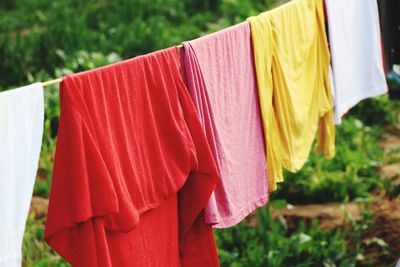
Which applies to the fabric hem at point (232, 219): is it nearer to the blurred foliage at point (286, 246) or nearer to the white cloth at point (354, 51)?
the white cloth at point (354, 51)

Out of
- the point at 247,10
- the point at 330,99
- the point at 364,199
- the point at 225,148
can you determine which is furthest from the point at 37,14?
the point at 225,148

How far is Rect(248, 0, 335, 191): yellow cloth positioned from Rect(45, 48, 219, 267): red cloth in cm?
52

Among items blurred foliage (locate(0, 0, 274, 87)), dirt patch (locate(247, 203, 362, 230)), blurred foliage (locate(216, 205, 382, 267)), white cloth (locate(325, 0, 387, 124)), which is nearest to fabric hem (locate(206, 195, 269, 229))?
white cloth (locate(325, 0, 387, 124))

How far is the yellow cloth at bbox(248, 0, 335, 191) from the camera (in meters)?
3.74

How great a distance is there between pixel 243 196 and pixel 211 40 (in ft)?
2.40

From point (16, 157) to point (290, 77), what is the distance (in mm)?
1598

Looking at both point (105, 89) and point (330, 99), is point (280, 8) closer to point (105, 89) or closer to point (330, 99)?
point (330, 99)

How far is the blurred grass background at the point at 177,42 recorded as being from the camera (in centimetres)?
541

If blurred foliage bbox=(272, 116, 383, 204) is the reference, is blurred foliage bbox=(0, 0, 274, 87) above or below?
above

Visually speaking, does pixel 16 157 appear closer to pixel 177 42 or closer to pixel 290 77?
pixel 290 77

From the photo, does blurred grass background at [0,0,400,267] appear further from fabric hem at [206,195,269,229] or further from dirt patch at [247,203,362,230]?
fabric hem at [206,195,269,229]

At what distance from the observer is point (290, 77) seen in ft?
13.0

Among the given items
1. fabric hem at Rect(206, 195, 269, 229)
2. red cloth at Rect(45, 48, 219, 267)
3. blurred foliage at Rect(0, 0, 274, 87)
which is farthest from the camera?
blurred foliage at Rect(0, 0, 274, 87)

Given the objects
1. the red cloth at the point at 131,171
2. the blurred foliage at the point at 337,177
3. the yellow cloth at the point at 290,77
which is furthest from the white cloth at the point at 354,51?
the blurred foliage at the point at 337,177
